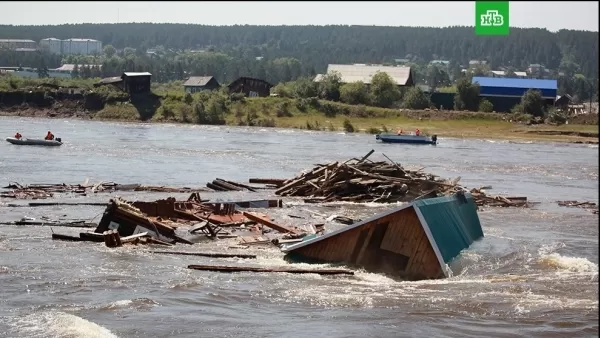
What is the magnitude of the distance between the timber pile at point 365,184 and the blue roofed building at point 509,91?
273ft

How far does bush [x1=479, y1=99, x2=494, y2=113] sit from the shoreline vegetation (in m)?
3.29

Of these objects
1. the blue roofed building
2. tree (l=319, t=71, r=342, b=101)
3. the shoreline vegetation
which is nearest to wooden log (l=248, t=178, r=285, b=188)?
the shoreline vegetation

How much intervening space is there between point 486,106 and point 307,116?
2393 centimetres

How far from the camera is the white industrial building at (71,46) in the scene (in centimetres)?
11554

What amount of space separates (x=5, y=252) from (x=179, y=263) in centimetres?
438

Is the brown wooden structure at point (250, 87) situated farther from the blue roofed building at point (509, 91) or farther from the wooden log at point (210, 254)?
the wooden log at point (210, 254)

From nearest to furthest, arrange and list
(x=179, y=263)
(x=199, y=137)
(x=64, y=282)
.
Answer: (x=64, y=282), (x=179, y=263), (x=199, y=137)

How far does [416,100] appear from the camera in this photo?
387ft

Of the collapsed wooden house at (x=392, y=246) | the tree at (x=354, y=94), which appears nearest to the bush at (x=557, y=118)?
the tree at (x=354, y=94)

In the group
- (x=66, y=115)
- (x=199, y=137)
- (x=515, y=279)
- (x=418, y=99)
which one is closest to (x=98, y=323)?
(x=515, y=279)

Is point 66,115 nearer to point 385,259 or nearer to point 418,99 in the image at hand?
point 418,99

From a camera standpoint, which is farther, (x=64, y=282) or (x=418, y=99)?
(x=418, y=99)

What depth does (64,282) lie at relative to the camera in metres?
21.2

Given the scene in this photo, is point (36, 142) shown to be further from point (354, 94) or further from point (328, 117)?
point (354, 94)
